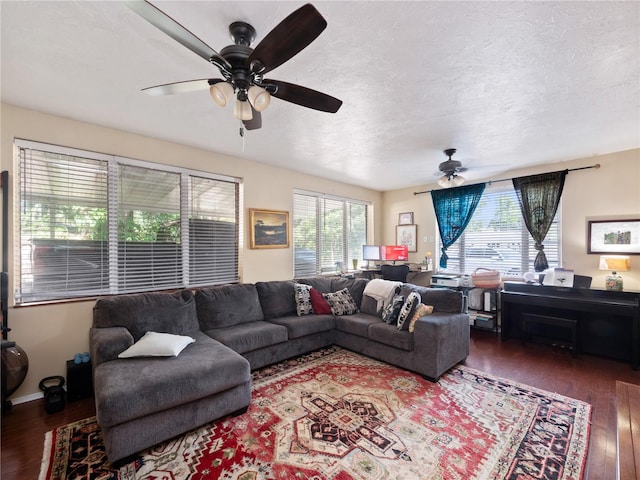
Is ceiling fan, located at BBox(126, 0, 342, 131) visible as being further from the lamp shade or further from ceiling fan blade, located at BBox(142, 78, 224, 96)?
the lamp shade

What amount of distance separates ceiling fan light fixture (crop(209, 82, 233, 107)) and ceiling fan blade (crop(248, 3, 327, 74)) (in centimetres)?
18

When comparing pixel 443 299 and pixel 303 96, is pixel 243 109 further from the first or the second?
pixel 443 299

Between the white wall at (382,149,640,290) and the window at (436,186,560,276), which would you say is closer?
the white wall at (382,149,640,290)

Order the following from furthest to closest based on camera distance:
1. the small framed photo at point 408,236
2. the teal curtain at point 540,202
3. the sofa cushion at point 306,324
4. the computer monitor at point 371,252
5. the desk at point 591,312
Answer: the small framed photo at point 408,236, the computer monitor at point 371,252, the teal curtain at point 540,202, the sofa cushion at point 306,324, the desk at point 591,312

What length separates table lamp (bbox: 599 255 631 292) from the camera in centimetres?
344

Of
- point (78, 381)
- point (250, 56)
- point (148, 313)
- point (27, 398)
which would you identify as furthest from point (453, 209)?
point (27, 398)

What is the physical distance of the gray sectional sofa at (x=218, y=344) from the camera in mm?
1810

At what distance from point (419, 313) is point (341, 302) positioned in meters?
1.16

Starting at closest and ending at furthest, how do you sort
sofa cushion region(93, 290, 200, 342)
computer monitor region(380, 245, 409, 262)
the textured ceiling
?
1. the textured ceiling
2. sofa cushion region(93, 290, 200, 342)
3. computer monitor region(380, 245, 409, 262)

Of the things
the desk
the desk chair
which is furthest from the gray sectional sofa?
the desk

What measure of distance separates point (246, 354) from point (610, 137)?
15.4 ft

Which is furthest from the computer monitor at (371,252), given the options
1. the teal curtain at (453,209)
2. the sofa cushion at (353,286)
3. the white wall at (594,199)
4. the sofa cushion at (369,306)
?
the white wall at (594,199)

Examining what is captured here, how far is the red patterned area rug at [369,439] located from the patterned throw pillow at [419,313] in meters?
0.56

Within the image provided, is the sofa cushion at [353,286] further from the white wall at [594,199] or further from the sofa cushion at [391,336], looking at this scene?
the white wall at [594,199]
